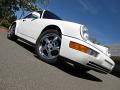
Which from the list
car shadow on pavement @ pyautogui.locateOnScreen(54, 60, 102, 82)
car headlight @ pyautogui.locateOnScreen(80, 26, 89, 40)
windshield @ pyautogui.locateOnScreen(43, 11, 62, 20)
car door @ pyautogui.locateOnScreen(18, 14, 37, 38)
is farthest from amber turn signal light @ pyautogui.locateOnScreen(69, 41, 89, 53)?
windshield @ pyautogui.locateOnScreen(43, 11, 62, 20)

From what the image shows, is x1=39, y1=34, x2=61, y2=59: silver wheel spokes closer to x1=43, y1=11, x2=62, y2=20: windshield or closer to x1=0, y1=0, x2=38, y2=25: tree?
x1=43, y1=11, x2=62, y2=20: windshield

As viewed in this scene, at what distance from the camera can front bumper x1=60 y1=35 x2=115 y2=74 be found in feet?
17.9

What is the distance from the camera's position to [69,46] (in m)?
5.63

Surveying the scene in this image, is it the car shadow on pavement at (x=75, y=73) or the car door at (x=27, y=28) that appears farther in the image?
the car door at (x=27, y=28)

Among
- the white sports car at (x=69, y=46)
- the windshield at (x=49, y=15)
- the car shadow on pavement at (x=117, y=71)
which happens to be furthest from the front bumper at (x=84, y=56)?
the car shadow on pavement at (x=117, y=71)

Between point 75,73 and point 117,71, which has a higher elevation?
point 75,73

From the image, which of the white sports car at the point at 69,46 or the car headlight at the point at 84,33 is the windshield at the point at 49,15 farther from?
the car headlight at the point at 84,33

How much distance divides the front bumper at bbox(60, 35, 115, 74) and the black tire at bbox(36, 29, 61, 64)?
0.88 ft

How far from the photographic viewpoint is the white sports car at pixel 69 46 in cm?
550

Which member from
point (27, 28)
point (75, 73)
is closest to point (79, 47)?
point (75, 73)

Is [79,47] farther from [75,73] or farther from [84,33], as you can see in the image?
[75,73]

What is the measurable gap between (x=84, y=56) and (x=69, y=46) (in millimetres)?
432

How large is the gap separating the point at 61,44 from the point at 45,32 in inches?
32.7

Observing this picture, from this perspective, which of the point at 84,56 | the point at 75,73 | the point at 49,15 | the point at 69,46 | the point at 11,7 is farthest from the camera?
the point at 11,7
